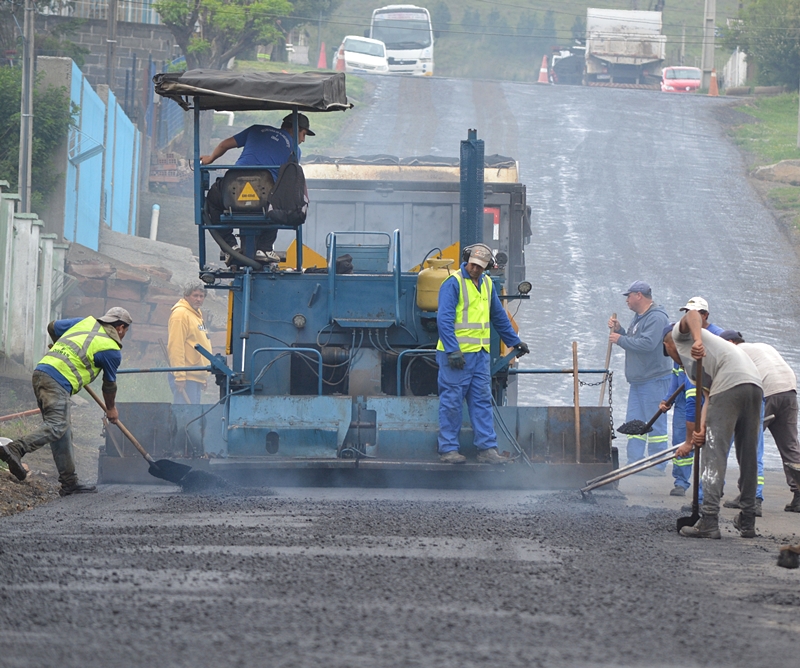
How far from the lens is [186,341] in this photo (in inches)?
452

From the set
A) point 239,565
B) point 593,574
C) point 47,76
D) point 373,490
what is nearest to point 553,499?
point 373,490

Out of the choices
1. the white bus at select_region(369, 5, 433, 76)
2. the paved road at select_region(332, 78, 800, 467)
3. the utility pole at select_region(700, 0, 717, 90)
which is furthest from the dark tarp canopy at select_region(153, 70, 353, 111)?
the utility pole at select_region(700, 0, 717, 90)

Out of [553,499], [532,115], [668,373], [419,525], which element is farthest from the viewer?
[532,115]

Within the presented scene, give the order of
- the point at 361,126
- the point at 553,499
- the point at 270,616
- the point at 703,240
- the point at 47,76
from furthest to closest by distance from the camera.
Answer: the point at 361,126 → the point at 703,240 → the point at 47,76 → the point at 553,499 → the point at 270,616

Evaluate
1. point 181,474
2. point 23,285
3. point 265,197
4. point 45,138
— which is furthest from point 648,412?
point 45,138

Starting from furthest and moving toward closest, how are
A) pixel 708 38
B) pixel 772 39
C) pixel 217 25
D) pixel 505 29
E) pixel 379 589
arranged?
pixel 505 29
pixel 708 38
pixel 772 39
pixel 217 25
pixel 379 589

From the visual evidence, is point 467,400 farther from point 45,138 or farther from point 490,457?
point 45,138

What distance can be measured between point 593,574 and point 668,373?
610 centimetres

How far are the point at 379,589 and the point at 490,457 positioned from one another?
3.72 m

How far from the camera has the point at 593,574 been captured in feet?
17.9

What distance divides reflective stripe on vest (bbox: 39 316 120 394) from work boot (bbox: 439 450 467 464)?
2368mm

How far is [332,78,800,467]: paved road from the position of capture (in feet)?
61.8

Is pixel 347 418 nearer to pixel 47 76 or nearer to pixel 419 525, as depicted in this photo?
pixel 419 525

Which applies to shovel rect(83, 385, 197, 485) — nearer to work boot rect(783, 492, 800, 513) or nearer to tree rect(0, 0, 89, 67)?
work boot rect(783, 492, 800, 513)
